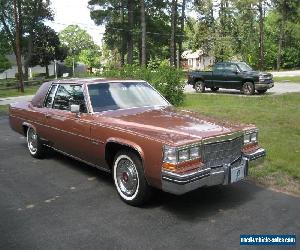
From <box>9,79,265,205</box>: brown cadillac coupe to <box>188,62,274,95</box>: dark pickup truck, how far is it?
14619 millimetres

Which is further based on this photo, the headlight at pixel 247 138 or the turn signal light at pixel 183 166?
the headlight at pixel 247 138

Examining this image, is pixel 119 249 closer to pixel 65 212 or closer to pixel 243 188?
pixel 65 212

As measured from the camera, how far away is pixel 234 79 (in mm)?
21297

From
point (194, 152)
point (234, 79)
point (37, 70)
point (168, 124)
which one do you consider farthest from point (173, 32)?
point (194, 152)

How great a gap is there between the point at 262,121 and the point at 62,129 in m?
6.56

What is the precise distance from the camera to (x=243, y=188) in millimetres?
6066

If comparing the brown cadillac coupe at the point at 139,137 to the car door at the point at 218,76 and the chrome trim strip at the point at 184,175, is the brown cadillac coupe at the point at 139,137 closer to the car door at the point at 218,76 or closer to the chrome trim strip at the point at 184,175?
the chrome trim strip at the point at 184,175

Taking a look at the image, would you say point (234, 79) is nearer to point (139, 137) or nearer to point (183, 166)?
point (139, 137)

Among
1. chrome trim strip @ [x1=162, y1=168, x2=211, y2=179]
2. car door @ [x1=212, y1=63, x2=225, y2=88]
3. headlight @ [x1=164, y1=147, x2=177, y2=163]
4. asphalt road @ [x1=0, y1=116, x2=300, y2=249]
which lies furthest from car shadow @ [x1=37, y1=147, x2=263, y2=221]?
car door @ [x1=212, y1=63, x2=225, y2=88]

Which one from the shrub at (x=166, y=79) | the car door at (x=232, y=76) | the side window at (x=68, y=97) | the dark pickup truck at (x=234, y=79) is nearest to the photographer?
the side window at (x=68, y=97)

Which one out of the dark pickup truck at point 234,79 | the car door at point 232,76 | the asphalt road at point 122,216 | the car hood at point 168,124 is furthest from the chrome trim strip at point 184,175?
the car door at point 232,76

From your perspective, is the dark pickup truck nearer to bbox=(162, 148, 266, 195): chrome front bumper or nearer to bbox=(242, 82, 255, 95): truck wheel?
bbox=(242, 82, 255, 95): truck wheel

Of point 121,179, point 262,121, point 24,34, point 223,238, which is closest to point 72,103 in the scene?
point 121,179

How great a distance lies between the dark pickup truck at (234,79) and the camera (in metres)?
20.4
